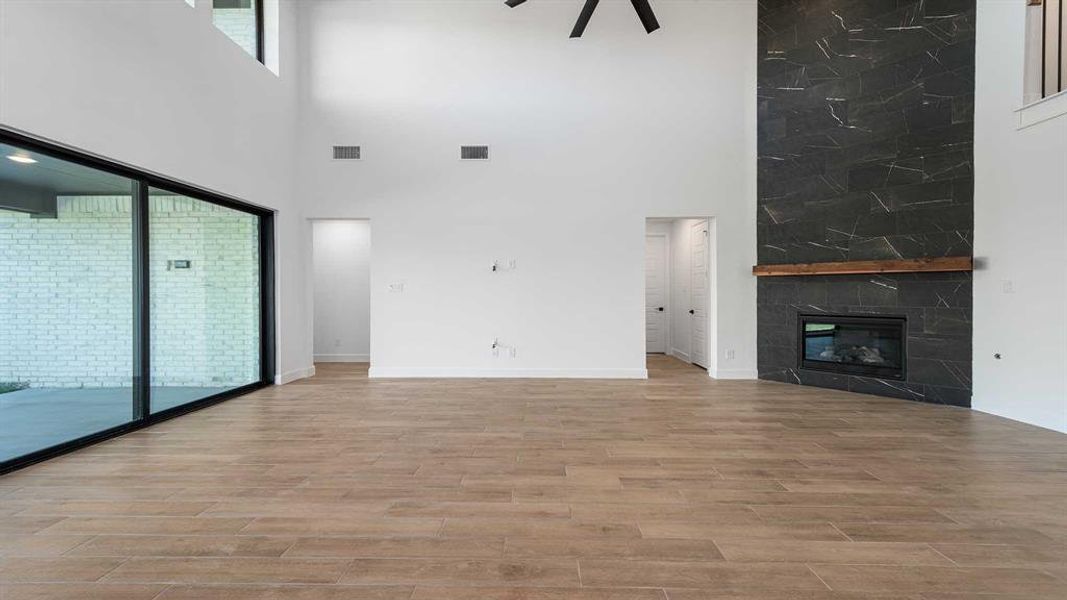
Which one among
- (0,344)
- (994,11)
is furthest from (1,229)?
(994,11)

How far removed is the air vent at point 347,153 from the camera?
622 cm

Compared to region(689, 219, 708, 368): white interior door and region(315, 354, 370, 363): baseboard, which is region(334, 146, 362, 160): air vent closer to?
region(315, 354, 370, 363): baseboard

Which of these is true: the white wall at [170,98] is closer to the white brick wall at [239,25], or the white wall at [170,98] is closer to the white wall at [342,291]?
the white brick wall at [239,25]

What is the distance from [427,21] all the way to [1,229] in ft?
16.3

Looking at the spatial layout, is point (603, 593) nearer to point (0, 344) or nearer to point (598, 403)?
point (598, 403)

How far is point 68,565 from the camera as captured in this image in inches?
75.7

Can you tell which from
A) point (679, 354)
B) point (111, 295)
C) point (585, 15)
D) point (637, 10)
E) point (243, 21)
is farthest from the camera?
point (679, 354)

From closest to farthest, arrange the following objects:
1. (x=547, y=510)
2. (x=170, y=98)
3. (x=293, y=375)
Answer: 1. (x=547, y=510)
2. (x=170, y=98)
3. (x=293, y=375)

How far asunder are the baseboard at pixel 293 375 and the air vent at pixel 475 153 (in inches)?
139

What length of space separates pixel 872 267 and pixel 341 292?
7.48 meters

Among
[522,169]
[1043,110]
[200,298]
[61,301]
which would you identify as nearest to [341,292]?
[200,298]

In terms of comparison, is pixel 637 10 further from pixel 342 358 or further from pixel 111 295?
pixel 342 358

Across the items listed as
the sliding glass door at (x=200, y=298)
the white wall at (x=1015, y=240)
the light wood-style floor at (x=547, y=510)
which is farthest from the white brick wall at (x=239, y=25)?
the white wall at (x=1015, y=240)

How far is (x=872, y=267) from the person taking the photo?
198 inches
